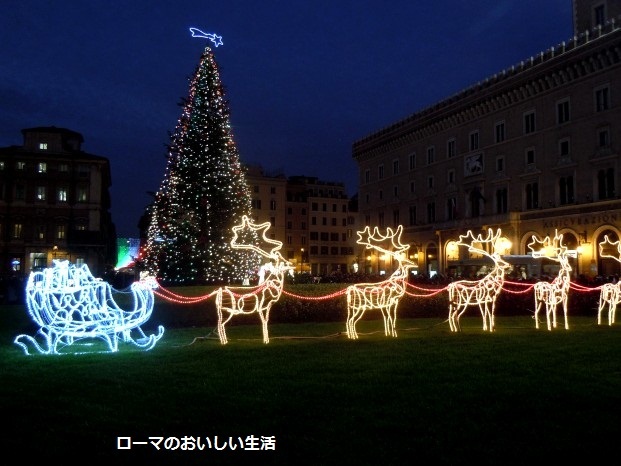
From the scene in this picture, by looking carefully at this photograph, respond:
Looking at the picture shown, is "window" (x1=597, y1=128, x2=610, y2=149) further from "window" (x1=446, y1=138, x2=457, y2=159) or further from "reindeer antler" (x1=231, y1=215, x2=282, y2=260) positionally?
"reindeer antler" (x1=231, y1=215, x2=282, y2=260)

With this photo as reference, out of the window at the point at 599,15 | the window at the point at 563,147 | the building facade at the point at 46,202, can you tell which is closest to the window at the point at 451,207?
the window at the point at 563,147

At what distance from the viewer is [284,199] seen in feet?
302

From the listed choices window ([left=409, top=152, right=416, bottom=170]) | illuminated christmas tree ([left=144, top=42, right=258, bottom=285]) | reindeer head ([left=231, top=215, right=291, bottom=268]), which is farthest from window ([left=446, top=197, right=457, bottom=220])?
reindeer head ([left=231, top=215, right=291, bottom=268])

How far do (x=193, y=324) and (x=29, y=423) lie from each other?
11.7 metres

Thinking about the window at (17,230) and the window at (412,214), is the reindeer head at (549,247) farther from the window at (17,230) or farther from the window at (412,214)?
the window at (17,230)

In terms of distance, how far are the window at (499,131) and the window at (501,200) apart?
4.20 meters

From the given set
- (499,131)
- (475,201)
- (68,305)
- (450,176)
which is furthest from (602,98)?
(68,305)

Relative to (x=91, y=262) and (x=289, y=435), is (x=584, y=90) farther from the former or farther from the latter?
(x=91, y=262)

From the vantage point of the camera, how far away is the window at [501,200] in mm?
51219

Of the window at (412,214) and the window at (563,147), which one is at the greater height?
the window at (563,147)

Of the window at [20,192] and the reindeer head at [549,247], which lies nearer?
the reindeer head at [549,247]

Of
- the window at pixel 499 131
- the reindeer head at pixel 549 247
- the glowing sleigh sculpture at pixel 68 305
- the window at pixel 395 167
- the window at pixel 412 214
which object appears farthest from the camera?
the window at pixel 395 167

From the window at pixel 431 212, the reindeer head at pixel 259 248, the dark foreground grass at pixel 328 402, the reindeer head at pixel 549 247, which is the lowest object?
the dark foreground grass at pixel 328 402

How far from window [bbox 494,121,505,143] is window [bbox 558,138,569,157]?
6.53 metres
